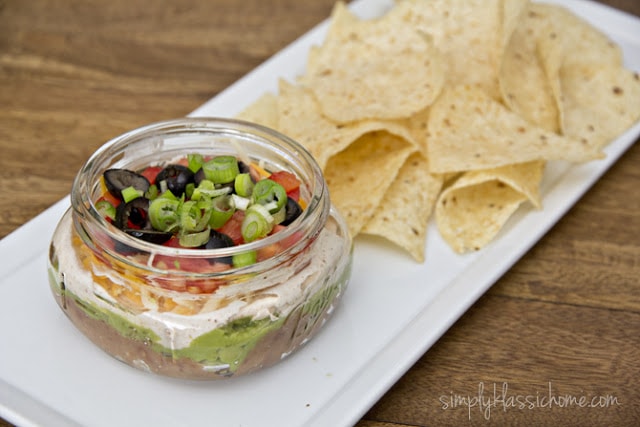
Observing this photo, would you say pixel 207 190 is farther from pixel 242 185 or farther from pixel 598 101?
pixel 598 101

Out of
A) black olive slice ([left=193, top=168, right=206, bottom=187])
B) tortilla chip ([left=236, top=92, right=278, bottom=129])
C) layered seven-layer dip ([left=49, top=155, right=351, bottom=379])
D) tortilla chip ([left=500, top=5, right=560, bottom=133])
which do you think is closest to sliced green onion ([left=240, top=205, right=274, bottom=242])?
layered seven-layer dip ([left=49, top=155, right=351, bottom=379])

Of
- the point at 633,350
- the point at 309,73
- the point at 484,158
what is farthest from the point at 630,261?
the point at 309,73

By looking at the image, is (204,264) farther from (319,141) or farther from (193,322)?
(319,141)

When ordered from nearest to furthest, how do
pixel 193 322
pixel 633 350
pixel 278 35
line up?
pixel 193 322 < pixel 633 350 < pixel 278 35

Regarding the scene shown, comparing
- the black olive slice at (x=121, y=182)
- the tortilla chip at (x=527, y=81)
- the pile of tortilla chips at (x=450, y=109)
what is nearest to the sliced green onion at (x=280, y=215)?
the black olive slice at (x=121, y=182)

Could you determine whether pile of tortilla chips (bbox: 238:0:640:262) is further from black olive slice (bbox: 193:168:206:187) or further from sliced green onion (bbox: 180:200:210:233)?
sliced green onion (bbox: 180:200:210:233)

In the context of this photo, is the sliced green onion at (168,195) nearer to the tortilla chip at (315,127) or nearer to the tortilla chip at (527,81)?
the tortilla chip at (315,127)

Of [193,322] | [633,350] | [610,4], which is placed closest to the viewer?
[193,322]
